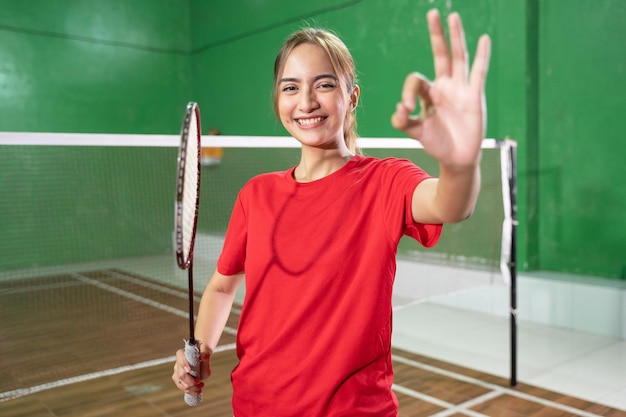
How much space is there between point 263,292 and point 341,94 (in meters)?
0.43

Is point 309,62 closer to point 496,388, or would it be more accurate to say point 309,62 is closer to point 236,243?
point 236,243

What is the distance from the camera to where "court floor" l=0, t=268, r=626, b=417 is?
11.1 ft

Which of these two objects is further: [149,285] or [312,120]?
[149,285]

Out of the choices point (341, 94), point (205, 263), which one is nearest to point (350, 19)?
point (205, 263)

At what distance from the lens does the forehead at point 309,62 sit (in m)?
1.20

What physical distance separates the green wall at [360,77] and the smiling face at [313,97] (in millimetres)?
3175

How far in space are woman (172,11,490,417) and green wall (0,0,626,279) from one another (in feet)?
10.5

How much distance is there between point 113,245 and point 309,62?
8.36 metres

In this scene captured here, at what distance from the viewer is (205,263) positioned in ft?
22.7

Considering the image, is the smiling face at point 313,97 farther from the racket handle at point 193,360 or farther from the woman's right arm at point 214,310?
the racket handle at point 193,360

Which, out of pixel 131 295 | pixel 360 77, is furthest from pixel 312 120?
pixel 131 295

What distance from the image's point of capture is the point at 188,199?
132 centimetres

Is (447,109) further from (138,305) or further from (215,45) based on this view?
(215,45)

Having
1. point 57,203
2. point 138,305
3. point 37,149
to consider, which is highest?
point 37,149
